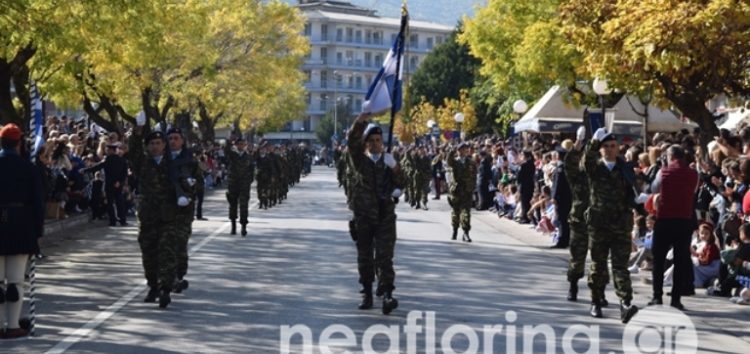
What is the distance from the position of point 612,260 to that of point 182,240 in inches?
184

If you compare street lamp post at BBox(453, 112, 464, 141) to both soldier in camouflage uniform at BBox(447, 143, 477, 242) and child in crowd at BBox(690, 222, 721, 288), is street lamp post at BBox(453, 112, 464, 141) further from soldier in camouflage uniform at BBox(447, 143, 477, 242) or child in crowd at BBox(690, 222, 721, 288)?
child in crowd at BBox(690, 222, 721, 288)

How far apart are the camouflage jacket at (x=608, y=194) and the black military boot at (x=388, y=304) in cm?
210

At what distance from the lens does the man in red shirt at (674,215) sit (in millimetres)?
13844

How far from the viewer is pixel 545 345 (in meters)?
10.7

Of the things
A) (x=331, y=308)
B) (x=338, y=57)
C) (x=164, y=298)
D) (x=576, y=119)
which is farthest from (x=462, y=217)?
(x=338, y=57)

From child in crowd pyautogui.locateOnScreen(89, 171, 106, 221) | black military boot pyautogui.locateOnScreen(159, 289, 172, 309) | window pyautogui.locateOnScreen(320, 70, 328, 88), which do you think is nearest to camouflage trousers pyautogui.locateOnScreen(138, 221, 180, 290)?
black military boot pyautogui.locateOnScreen(159, 289, 172, 309)

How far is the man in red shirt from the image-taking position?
13.8 m

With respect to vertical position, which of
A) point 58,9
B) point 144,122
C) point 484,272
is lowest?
point 484,272

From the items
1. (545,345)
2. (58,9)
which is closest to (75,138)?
(58,9)

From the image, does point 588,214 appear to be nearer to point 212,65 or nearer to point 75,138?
point 75,138

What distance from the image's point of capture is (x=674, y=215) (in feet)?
45.5

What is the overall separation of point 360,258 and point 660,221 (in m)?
3.35

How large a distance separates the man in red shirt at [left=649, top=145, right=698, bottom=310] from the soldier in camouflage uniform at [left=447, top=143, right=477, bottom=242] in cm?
906

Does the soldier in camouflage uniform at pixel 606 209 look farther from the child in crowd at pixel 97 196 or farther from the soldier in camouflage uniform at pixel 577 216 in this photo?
the child in crowd at pixel 97 196
